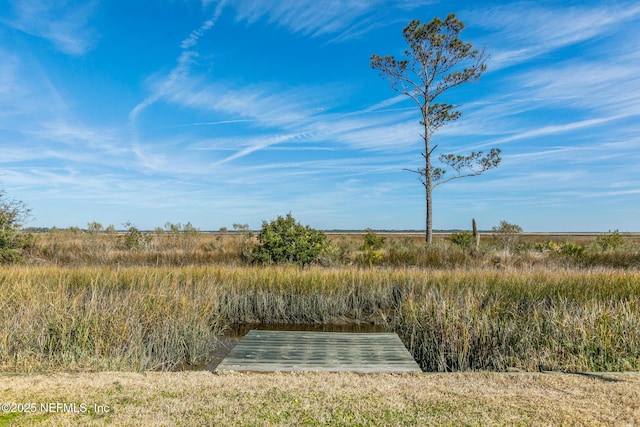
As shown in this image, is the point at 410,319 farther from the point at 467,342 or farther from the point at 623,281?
the point at 623,281

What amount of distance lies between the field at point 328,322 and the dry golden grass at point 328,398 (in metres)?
0.02

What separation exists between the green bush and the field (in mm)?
2908

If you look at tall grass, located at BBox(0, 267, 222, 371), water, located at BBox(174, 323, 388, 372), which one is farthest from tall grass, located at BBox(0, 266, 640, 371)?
water, located at BBox(174, 323, 388, 372)

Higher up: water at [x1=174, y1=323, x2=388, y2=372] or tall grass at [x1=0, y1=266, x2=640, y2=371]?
tall grass at [x1=0, y1=266, x2=640, y2=371]

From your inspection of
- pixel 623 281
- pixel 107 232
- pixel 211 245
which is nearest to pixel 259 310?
pixel 623 281

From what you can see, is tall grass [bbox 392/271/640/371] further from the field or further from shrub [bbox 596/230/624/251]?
shrub [bbox 596/230/624/251]

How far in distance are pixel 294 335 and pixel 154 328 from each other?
1.89m

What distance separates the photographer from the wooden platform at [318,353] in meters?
4.34

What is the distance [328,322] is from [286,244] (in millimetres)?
4720

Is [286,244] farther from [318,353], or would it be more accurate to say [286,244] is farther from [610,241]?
[610,241]

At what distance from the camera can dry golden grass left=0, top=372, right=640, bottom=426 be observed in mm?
3031

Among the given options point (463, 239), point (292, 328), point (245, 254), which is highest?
point (463, 239)

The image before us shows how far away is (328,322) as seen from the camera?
26.9 feet

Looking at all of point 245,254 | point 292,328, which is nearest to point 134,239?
point 245,254
